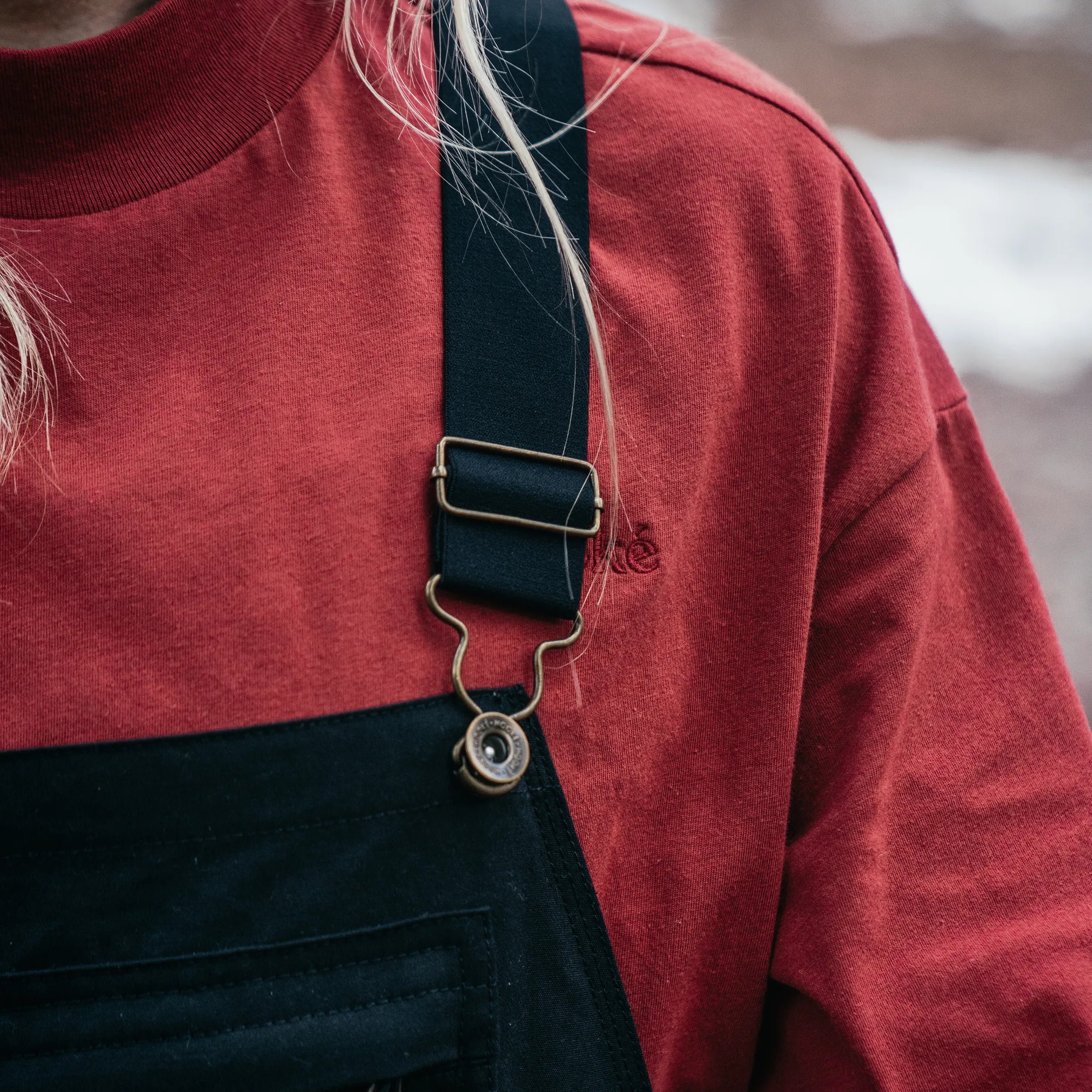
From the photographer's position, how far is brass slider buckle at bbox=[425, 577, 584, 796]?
45cm

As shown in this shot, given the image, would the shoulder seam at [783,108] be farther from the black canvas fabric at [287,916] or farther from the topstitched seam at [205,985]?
the topstitched seam at [205,985]

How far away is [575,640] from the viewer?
0.49m

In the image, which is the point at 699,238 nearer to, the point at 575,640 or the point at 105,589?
the point at 575,640

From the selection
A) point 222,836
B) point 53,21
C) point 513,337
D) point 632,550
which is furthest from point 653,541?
point 53,21

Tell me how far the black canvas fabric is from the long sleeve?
4.9 inches

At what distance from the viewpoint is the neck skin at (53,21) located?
1.73 feet

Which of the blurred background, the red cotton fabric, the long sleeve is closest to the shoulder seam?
the red cotton fabric

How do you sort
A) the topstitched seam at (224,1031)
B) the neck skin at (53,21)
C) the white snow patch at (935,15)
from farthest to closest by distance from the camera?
1. the white snow patch at (935,15)
2. the neck skin at (53,21)
3. the topstitched seam at (224,1031)

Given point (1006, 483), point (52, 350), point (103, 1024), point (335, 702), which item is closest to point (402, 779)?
point (335, 702)

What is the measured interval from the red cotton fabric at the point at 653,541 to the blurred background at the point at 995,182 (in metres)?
0.86

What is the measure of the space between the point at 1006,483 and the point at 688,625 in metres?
1.02

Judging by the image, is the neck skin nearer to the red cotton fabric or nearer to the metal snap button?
the red cotton fabric

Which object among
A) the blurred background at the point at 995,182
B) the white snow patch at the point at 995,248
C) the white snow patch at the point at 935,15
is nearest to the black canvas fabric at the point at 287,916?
the blurred background at the point at 995,182

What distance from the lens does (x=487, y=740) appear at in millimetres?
464
